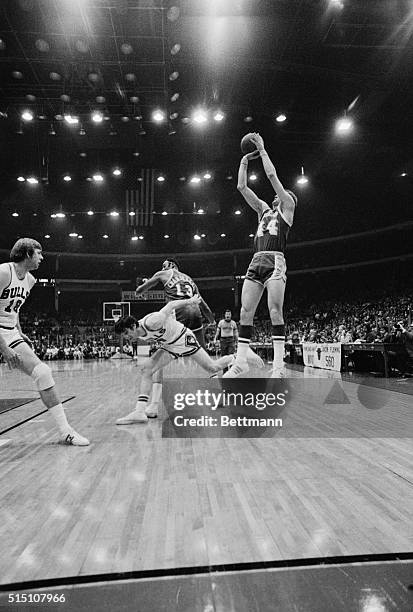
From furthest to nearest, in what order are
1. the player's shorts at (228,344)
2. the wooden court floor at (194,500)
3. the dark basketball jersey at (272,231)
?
the player's shorts at (228,344), the dark basketball jersey at (272,231), the wooden court floor at (194,500)

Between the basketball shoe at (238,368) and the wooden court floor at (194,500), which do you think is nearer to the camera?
the wooden court floor at (194,500)

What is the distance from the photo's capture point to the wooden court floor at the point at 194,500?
1623mm

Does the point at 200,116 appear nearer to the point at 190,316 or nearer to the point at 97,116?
the point at 97,116

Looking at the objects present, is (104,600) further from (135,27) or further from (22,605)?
(135,27)

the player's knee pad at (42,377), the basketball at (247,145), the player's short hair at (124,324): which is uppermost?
the basketball at (247,145)

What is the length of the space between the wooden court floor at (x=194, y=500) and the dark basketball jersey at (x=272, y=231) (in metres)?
1.77

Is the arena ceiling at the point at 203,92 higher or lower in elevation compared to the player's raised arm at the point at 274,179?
higher

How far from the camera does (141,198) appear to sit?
60.4 ft

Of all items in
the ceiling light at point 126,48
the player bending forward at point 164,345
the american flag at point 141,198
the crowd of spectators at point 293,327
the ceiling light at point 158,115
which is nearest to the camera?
the player bending forward at point 164,345

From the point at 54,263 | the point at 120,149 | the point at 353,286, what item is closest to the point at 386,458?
the point at 120,149

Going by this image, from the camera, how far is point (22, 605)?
130 centimetres

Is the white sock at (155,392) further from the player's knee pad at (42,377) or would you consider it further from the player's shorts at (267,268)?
the player's shorts at (267,268)

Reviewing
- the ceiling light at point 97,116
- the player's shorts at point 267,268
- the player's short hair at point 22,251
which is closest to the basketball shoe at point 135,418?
the player's shorts at point 267,268

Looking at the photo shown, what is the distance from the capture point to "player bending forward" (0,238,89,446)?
3.53 metres
